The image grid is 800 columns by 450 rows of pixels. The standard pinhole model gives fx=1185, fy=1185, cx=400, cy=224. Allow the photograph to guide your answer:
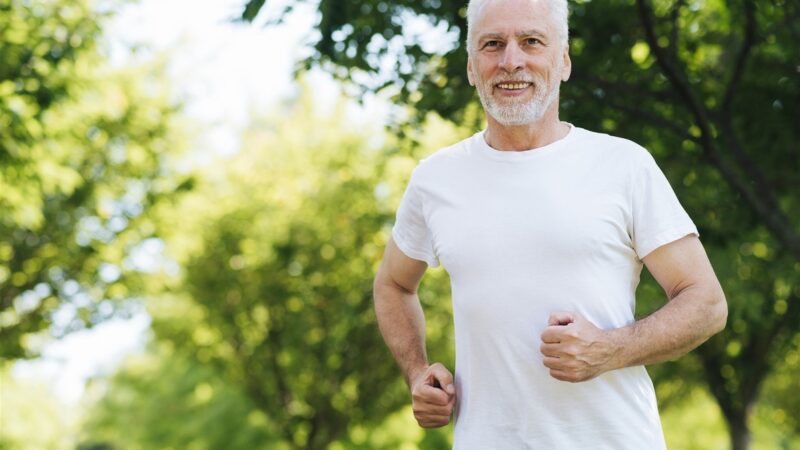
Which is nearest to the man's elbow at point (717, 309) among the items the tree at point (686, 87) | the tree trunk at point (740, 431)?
the tree at point (686, 87)

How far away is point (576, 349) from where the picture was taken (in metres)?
2.55

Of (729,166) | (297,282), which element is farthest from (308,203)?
(729,166)

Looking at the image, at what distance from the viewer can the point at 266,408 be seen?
20.4 m

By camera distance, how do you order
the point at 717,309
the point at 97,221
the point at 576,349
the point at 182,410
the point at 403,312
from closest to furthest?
the point at 576,349, the point at 717,309, the point at 403,312, the point at 97,221, the point at 182,410

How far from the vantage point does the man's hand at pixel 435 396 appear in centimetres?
283

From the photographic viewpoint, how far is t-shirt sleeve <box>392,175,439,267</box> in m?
3.10

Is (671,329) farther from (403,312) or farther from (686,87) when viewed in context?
(686,87)

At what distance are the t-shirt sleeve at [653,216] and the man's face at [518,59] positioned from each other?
1.00 ft

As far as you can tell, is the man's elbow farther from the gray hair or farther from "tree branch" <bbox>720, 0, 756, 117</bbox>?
"tree branch" <bbox>720, 0, 756, 117</bbox>

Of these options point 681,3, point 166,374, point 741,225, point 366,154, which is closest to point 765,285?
point 741,225

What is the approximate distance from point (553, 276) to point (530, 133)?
370 mm

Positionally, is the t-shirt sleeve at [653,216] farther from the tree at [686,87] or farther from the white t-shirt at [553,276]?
the tree at [686,87]

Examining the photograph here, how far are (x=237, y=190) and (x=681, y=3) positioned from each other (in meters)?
13.6

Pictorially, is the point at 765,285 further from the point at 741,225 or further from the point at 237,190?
the point at 237,190
